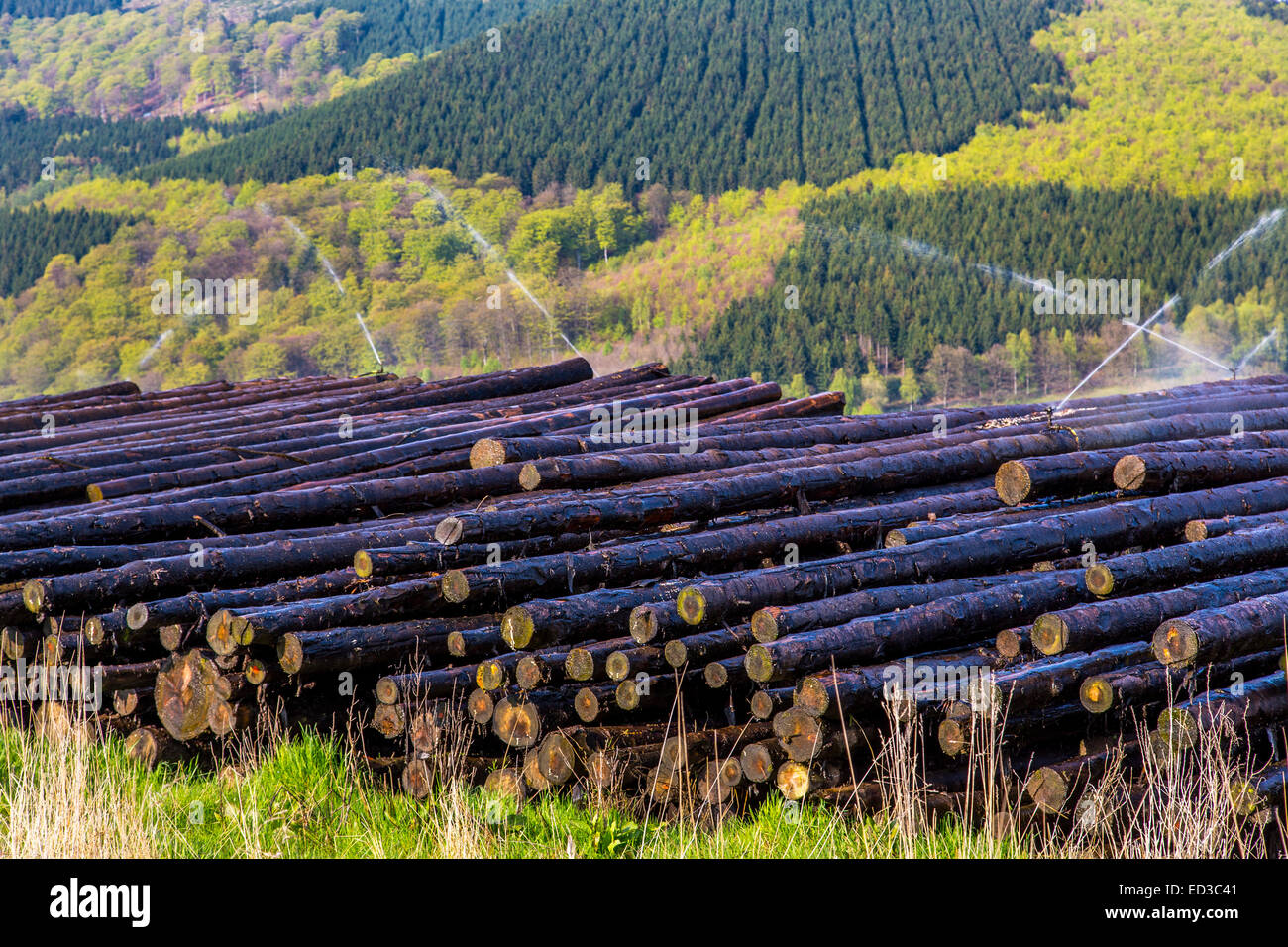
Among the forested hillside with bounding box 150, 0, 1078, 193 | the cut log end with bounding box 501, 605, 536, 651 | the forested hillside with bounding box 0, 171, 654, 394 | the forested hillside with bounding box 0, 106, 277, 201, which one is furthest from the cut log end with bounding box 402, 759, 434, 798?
the forested hillside with bounding box 0, 106, 277, 201

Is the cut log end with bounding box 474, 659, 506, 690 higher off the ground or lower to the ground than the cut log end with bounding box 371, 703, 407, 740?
higher

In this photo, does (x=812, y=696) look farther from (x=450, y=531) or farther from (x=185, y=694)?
(x=185, y=694)

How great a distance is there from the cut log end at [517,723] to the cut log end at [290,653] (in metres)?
1.04

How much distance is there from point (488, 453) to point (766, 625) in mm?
3417

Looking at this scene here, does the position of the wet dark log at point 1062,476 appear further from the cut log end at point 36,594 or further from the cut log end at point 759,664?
the cut log end at point 36,594

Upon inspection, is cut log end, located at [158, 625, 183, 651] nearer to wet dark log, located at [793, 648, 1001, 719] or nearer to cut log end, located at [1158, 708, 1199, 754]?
wet dark log, located at [793, 648, 1001, 719]

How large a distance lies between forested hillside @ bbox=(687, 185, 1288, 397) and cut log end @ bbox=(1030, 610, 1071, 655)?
70.7m

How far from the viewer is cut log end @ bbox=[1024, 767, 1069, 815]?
5.31m

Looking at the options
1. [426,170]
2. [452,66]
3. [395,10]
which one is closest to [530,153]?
[426,170]

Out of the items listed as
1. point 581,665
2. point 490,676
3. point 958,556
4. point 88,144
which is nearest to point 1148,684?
point 958,556

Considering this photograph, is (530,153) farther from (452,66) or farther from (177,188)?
(177,188)

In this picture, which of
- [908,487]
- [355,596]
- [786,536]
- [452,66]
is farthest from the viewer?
[452,66]

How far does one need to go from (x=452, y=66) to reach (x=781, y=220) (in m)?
39.4

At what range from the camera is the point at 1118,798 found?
17.6ft
